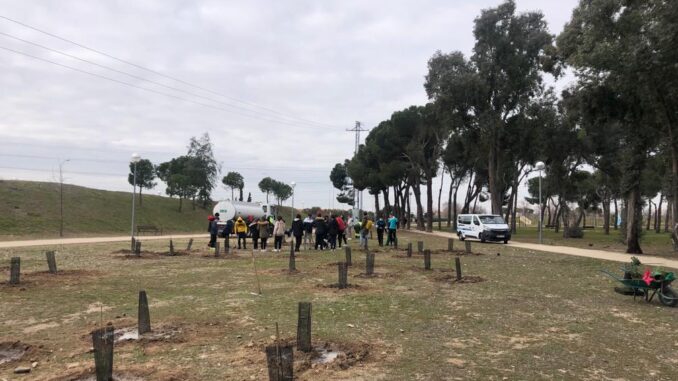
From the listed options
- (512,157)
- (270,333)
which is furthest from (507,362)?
(512,157)

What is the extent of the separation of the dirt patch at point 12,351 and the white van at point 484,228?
85.7 ft

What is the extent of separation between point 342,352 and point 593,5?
747 inches

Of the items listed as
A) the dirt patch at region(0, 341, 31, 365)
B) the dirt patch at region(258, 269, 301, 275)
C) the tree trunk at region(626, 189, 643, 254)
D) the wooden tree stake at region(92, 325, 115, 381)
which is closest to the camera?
the wooden tree stake at region(92, 325, 115, 381)

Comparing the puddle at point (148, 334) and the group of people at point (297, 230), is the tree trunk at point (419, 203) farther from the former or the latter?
the puddle at point (148, 334)

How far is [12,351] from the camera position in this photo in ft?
19.6

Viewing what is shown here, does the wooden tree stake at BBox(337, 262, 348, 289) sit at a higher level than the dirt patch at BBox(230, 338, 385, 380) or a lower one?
higher

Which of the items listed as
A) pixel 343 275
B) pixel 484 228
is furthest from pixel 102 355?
pixel 484 228

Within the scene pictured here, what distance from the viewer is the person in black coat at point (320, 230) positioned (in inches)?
836

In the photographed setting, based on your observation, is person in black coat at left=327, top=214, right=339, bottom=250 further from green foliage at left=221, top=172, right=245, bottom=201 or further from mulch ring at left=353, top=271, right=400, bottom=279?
green foliage at left=221, top=172, right=245, bottom=201

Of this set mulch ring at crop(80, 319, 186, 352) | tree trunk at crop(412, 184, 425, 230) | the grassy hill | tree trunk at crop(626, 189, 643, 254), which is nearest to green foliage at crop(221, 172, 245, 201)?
the grassy hill

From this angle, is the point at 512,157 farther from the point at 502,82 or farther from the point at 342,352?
the point at 342,352

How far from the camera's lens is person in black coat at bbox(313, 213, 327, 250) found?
69.7 ft

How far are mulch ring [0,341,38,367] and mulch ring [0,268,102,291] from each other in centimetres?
467

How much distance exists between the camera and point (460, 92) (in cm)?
3456
